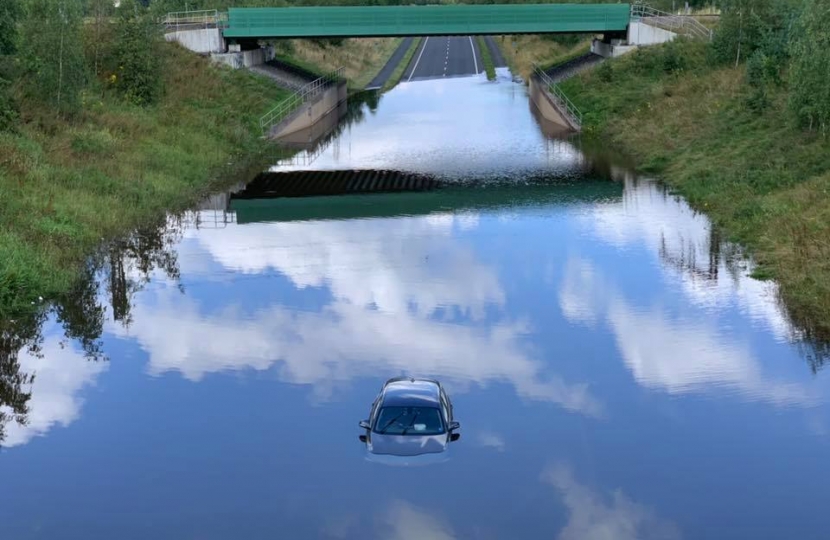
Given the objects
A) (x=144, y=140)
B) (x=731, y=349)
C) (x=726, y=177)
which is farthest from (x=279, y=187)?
(x=731, y=349)

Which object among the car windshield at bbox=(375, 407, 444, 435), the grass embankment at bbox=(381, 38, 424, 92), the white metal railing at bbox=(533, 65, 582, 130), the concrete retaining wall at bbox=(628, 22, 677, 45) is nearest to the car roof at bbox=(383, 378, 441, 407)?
the car windshield at bbox=(375, 407, 444, 435)

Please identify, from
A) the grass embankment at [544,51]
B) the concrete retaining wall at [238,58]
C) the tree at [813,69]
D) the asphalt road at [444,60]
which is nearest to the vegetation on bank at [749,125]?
the tree at [813,69]

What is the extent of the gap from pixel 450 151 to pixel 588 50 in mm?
31541

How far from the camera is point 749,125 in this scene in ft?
178

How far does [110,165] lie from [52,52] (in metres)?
7.98

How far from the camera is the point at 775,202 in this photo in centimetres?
4003

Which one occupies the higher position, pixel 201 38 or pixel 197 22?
pixel 197 22

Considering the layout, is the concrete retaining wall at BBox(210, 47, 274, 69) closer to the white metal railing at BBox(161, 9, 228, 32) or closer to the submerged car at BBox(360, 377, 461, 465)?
the white metal railing at BBox(161, 9, 228, 32)

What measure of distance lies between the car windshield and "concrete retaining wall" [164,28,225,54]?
61015mm

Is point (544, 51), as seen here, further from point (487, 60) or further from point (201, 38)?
point (201, 38)

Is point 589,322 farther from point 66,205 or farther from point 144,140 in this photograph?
point 144,140

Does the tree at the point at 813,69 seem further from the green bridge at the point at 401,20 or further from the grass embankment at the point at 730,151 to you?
the green bridge at the point at 401,20

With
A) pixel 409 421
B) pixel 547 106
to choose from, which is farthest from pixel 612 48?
pixel 409 421

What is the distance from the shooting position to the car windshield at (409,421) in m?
21.0
